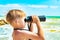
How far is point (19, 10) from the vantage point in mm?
1632

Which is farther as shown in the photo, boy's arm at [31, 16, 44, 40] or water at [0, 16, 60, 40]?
water at [0, 16, 60, 40]

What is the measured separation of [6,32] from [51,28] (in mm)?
395

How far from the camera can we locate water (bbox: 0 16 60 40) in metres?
1.68

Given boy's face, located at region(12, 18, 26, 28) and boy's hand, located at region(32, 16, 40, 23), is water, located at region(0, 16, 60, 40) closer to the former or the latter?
boy's hand, located at region(32, 16, 40, 23)

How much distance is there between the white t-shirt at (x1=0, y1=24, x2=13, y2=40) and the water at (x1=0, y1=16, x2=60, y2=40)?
0.29 m

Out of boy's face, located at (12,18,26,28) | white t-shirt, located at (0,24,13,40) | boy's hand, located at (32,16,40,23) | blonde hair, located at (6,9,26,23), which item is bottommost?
white t-shirt, located at (0,24,13,40)

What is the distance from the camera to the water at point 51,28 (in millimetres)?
1678

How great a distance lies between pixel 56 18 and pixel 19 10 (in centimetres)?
34

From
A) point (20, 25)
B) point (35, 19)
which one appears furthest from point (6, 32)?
point (35, 19)

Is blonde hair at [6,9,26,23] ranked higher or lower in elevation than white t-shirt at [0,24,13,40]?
higher

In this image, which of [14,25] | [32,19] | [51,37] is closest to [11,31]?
[14,25]

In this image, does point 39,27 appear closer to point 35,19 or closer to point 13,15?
point 35,19

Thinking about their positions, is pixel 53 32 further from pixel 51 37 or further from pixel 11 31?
pixel 11 31

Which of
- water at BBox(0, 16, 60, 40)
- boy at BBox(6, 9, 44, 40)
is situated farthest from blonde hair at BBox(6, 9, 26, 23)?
water at BBox(0, 16, 60, 40)
